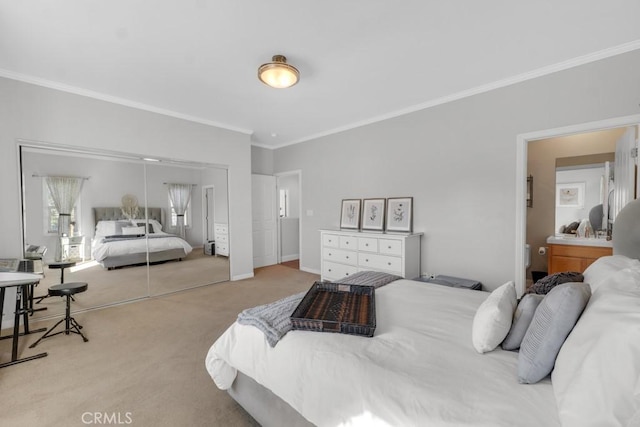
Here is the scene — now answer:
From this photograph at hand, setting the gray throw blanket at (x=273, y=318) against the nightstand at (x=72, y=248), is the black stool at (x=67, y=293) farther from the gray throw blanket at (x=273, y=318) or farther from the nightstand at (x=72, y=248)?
the gray throw blanket at (x=273, y=318)

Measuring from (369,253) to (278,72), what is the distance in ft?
8.74

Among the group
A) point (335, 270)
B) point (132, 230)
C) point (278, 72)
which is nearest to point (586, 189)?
point (335, 270)

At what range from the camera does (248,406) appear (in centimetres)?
162

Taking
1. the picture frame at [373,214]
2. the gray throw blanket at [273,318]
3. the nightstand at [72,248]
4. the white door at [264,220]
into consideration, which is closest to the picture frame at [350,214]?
the picture frame at [373,214]

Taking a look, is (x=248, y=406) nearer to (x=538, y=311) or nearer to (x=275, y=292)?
(x=538, y=311)

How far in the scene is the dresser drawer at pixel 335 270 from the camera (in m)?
4.30

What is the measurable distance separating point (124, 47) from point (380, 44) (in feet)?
7.51

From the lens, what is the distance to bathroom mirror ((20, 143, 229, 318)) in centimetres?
313

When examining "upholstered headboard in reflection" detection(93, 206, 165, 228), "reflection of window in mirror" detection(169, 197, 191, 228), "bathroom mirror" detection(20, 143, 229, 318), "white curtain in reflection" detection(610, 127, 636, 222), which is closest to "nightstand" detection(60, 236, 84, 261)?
"bathroom mirror" detection(20, 143, 229, 318)

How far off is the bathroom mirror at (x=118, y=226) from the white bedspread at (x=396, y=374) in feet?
9.19

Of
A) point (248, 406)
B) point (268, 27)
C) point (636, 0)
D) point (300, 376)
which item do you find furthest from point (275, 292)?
point (636, 0)

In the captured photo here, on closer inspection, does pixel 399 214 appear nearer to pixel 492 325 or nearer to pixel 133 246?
pixel 492 325

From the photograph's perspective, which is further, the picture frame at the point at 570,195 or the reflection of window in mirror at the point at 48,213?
→ the picture frame at the point at 570,195

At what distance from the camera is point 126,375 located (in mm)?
2107
